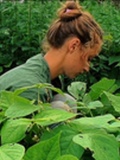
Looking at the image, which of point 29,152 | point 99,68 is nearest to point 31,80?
point 29,152

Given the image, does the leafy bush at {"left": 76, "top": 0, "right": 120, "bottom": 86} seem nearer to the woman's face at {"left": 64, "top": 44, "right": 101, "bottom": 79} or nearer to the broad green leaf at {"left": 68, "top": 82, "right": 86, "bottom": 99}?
the woman's face at {"left": 64, "top": 44, "right": 101, "bottom": 79}

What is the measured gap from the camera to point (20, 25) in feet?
16.6

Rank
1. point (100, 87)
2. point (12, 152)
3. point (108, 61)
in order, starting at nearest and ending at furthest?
point (12, 152) < point (100, 87) < point (108, 61)

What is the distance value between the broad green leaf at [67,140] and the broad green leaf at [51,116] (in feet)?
0.12

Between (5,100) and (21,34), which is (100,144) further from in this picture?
(21,34)

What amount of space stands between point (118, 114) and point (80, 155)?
0.47m

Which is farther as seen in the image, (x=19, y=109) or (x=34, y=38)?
(x=34, y=38)

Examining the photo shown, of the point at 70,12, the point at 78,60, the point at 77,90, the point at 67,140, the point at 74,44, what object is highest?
the point at 67,140

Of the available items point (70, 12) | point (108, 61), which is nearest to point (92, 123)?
point (70, 12)

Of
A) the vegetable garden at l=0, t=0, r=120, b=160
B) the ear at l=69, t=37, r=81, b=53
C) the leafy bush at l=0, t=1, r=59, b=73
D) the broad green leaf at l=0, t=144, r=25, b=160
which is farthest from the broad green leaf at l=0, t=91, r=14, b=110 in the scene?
the leafy bush at l=0, t=1, r=59, b=73

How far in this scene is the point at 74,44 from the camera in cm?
312

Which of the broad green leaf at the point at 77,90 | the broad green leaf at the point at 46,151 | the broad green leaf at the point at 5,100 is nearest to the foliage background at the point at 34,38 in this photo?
the broad green leaf at the point at 77,90

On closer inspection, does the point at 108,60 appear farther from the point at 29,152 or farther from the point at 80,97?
the point at 29,152

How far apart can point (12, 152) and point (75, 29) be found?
1.97 metres
